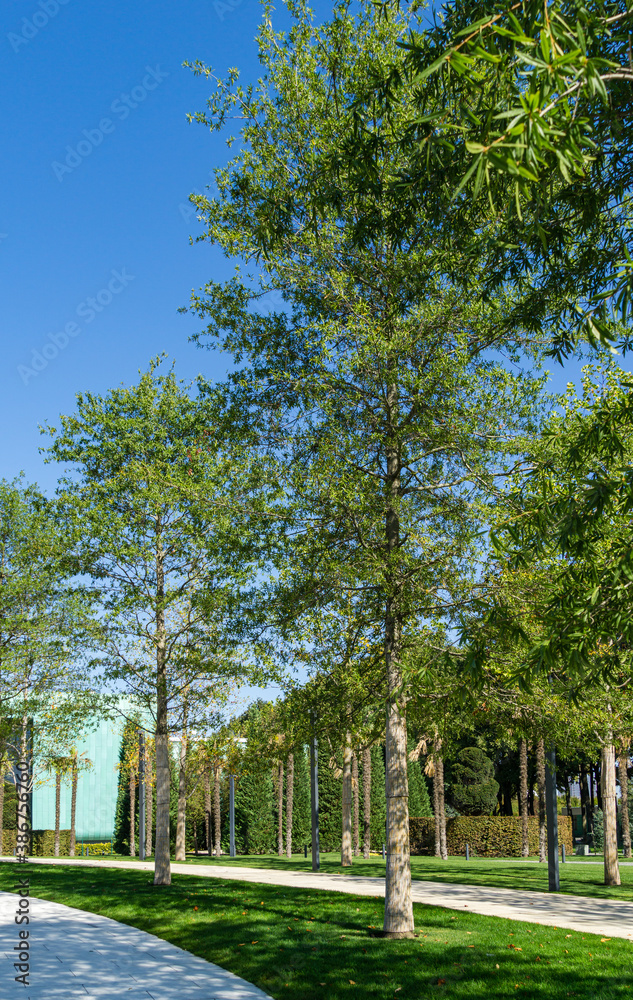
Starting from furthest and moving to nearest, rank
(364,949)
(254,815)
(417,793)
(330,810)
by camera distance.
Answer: (254,815), (417,793), (330,810), (364,949)

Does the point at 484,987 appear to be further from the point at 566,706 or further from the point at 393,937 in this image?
the point at 566,706

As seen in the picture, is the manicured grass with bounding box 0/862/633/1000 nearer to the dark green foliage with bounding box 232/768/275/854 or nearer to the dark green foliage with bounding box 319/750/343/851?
the dark green foliage with bounding box 319/750/343/851

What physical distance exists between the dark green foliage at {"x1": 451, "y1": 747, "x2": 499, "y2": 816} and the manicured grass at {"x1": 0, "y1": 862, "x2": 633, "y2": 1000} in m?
29.1

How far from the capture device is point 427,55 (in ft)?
16.3

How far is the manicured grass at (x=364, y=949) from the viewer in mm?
8172

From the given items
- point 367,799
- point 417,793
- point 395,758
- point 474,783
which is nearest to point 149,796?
point 367,799

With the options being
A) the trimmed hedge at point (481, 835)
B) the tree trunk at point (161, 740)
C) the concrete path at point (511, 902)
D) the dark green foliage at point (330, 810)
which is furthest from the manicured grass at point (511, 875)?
the dark green foliage at point (330, 810)

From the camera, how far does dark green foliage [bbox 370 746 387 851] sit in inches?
1724

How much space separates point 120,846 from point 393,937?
4164 centimetres

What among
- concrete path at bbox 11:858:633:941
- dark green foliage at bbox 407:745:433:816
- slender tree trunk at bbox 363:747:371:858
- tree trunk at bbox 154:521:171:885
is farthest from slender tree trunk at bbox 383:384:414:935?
dark green foliage at bbox 407:745:433:816

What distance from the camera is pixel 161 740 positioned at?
17672mm

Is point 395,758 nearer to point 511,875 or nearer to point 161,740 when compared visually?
point 161,740

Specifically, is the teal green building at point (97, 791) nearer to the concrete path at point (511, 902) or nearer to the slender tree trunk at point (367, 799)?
the slender tree trunk at point (367, 799)

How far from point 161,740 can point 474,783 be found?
29.6 metres
